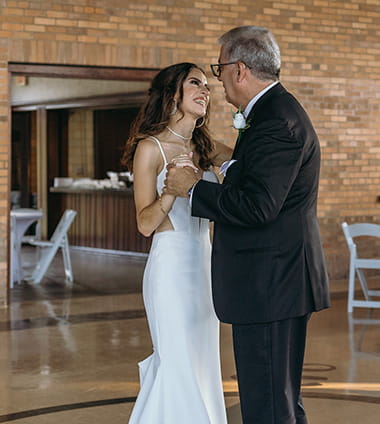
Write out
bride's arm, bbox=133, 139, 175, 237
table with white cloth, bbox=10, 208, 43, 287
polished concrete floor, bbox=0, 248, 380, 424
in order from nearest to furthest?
bride's arm, bbox=133, 139, 175, 237
polished concrete floor, bbox=0, 248, 380, 424
table with white cloth, bbox=10, 208, 43, 287

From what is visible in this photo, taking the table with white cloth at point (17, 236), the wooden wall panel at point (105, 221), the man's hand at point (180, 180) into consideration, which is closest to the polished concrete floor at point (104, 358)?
the table with white cloth at point (17, 236)

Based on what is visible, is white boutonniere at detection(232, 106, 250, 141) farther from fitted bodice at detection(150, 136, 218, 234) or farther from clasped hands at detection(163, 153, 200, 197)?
fitted bodice at detection(150, 136, 218, 234)

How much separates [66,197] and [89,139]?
4.08ft

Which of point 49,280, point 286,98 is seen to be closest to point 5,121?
point 49,280

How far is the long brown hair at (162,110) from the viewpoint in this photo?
362 centimetres

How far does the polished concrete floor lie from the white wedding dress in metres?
0.96

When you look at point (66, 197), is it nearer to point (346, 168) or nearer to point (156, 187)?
point (346, 168)

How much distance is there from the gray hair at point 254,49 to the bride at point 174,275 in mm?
660

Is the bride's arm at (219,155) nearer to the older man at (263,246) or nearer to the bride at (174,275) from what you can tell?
the bride at (174,275)

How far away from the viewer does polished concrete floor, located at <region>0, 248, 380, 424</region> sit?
15.6 feet

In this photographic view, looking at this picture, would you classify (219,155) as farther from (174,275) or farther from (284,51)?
(284,51)

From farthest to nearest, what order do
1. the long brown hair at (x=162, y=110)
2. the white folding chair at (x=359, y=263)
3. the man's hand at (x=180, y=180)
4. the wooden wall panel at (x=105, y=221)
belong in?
the wooden wall panel at (x=105, y=221) → the white folding chair at (x=359, y=263) → the long brown hair at (x=162, y=110) → the man's hand at (x=180, y=180)

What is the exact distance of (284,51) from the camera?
979cm

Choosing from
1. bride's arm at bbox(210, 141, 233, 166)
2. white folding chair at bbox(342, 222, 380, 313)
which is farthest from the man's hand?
white folding chair at bbox(342, 222, 380, 313)
